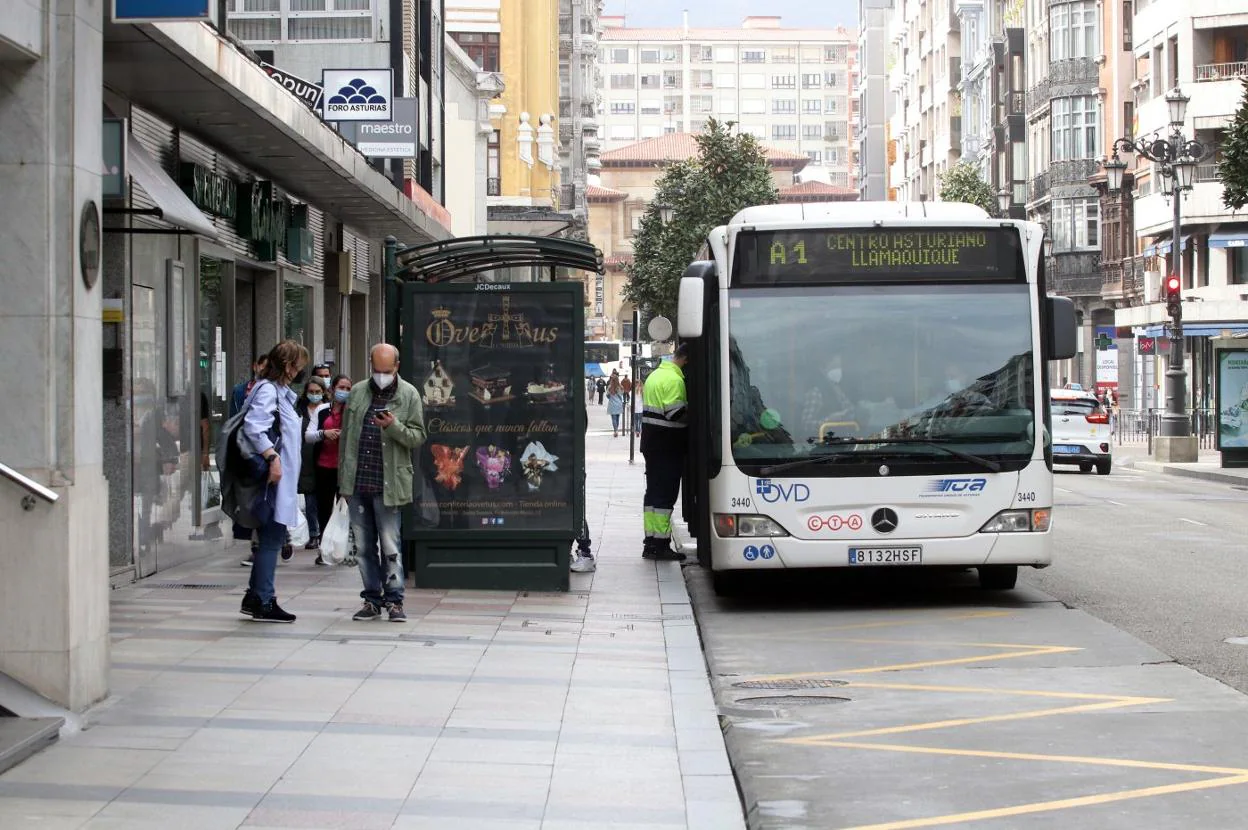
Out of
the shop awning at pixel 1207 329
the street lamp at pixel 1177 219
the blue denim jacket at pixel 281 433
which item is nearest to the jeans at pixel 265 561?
the blue denim jacket at pixel 281 433

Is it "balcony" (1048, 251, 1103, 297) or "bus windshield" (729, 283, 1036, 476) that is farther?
"balcony" (1048, 251, 1103, 297)

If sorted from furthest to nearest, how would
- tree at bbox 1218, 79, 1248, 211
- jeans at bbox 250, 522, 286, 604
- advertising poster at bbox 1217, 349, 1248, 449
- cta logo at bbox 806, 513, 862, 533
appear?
advertising poster at bbox 1217, 349, 1248, 449, tree at bbox 1218, 79, 1248, 211, cta logo at bbox 806, 513, 862, 533, jeans at bbox 250, 522, 286, 604

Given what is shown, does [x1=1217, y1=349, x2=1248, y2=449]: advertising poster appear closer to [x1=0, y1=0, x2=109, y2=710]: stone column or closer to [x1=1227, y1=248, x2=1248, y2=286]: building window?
[x1=1227, y1=248, x2=1248, y2=286]: building window

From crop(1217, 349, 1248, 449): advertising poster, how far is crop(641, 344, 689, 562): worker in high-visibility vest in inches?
828

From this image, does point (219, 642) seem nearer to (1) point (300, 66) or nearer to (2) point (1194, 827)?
(2) point (1194, 827)

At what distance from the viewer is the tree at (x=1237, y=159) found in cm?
2778

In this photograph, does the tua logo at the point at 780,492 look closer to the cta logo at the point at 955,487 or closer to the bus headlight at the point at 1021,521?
the cta logo at the point at 955,487

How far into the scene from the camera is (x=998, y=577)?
14.4m

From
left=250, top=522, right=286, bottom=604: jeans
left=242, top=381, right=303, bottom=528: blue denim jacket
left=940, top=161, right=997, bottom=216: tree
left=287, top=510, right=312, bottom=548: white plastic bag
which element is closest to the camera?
left=242, top=381, right=303, bottom=528: blue denim jacket

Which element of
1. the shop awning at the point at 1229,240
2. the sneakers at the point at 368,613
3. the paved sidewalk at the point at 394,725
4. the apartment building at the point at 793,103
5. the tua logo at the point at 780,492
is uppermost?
the apartment building at the point at 793,103

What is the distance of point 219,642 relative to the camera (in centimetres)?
1101

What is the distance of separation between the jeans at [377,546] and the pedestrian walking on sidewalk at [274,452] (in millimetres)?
557

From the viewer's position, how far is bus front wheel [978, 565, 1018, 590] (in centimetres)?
1422

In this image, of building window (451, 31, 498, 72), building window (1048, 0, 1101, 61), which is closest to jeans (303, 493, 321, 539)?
building window (451, 31, 498, 72)
